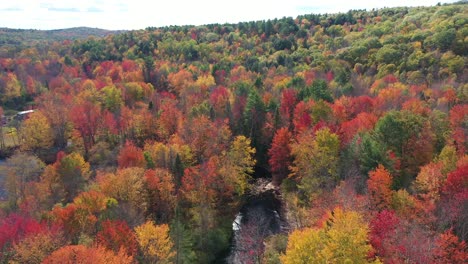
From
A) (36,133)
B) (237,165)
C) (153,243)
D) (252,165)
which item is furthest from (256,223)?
(36,133)

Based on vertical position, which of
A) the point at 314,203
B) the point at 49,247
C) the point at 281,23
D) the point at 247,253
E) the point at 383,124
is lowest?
the point at 247,253

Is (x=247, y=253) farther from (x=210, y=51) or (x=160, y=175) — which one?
(x=210, y=51)

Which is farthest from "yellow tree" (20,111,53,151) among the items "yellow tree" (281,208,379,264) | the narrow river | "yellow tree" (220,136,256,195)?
"yellow tree" (281,208,379,264)

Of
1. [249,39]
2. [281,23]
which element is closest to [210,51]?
[249,39]

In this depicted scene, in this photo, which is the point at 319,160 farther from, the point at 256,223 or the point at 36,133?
the point at 36,133

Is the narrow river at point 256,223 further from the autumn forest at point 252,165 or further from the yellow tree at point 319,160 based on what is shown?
the yellow tree at point 319,160

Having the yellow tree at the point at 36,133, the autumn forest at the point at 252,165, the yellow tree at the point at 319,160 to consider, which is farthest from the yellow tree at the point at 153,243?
the yellow tree at the point at 36,133
